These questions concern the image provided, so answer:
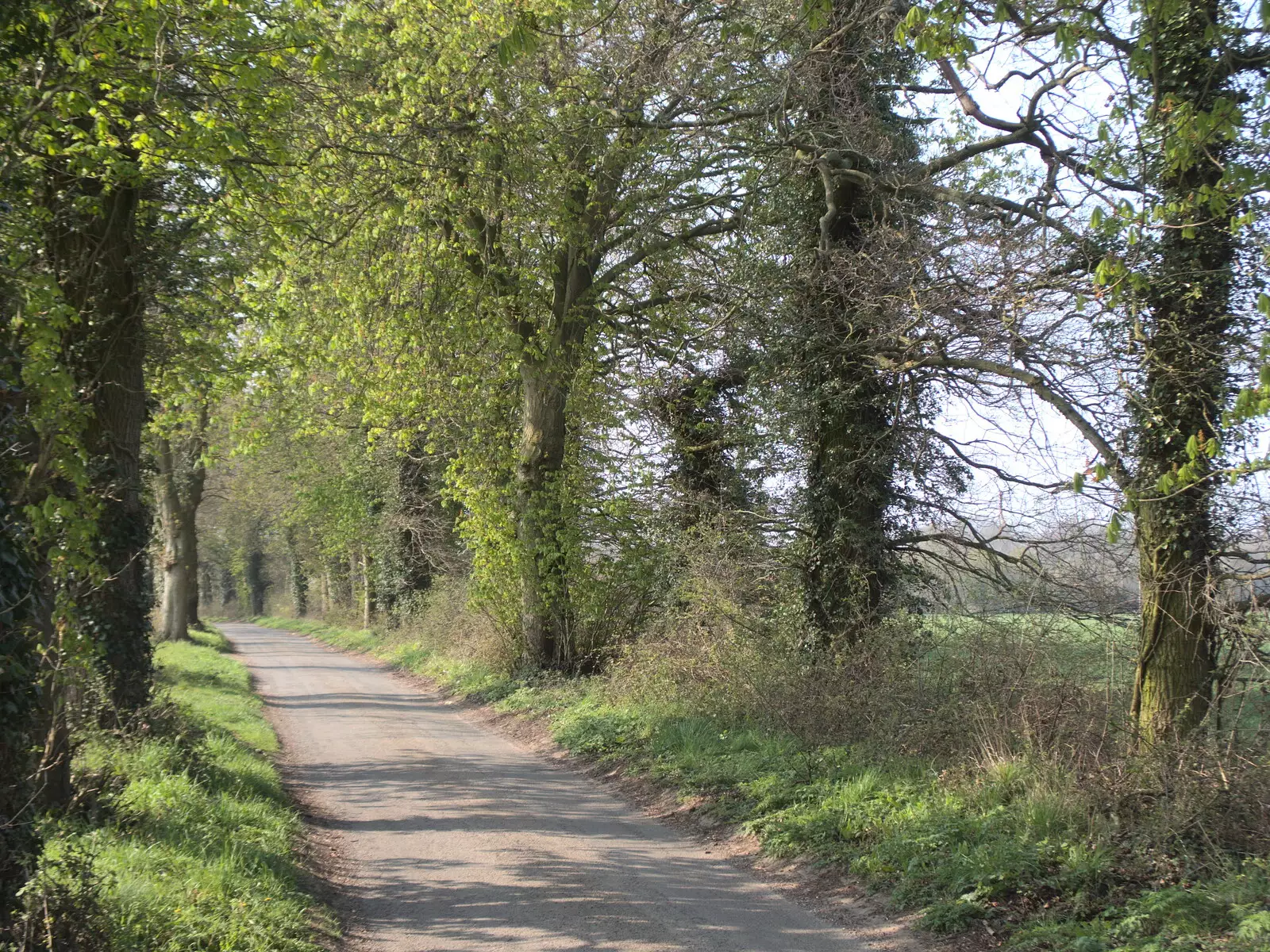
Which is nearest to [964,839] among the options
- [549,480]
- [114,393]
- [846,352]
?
[846,352]

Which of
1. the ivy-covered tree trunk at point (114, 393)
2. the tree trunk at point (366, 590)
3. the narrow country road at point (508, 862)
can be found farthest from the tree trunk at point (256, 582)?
the ivy-covered tree trunk at point (114, 393)

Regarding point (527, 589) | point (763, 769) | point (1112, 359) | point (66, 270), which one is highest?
point (66, 270)

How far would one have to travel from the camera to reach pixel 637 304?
17891mm

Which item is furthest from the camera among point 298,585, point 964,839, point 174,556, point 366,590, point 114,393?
point 298,585

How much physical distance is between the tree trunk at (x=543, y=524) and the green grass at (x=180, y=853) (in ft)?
23.0

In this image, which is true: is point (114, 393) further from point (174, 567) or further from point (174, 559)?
point (174, 567)

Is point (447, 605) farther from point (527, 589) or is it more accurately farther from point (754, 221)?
point (754, 221)

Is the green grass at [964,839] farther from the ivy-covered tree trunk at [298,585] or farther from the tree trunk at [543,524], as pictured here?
the ivy-covered tree trunk at [298,585]

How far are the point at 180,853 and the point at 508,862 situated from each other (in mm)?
2560

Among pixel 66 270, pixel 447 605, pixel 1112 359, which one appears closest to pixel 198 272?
pixel 66 270

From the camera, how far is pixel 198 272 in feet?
37.1

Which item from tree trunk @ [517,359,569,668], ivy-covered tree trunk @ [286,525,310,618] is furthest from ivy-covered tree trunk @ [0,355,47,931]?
ivy-covered tree trunk @ [286,525,310,618]

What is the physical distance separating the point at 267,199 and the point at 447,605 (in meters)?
15.3

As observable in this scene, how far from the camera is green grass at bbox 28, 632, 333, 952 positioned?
17.9 ft
